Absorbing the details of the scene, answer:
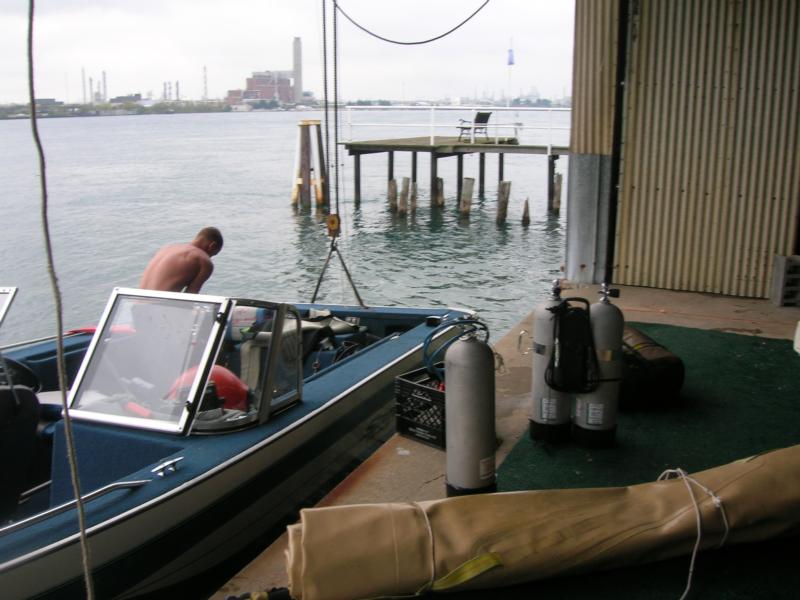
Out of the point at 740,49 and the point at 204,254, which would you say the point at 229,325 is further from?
the point at 740,49

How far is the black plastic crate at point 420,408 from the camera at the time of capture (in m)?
4.63

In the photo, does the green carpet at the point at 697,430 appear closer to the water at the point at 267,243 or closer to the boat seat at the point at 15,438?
the boat seat at the point at 15,438

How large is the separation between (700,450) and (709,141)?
15.6ft

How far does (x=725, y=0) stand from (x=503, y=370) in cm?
470

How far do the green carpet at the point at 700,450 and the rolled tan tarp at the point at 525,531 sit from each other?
0.29 ft

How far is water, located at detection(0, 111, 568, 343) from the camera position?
1728 cm

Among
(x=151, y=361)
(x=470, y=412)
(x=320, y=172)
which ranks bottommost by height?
(x=470, y=412)

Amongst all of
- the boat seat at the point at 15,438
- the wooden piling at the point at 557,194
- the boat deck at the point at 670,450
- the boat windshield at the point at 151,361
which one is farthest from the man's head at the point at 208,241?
the wooden piling at the point at 557,194

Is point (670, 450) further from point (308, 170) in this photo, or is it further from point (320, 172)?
point (308, 170)

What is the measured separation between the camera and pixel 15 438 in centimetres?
388

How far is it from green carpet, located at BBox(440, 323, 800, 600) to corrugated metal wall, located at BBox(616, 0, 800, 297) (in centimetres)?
169

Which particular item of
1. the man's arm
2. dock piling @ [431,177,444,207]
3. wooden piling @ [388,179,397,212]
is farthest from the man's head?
dock piling @ [431,177,444,207]

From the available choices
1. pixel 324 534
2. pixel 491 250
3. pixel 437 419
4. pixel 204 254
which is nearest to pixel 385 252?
pixel 491 250

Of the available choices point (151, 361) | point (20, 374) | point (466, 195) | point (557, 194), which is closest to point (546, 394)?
point (151, 361)
